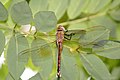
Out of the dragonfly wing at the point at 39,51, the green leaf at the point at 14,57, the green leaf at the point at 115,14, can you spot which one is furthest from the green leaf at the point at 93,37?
the green leaf at the point at 115,14

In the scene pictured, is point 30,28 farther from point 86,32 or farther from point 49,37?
point 86,32

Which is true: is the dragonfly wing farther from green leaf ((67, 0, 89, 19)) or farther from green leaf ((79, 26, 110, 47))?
green leaf ((67, 0, 89, 19))

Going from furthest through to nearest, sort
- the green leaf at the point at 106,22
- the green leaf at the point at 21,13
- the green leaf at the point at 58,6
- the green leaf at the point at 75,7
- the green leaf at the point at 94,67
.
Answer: the green leaf at the point at 106,22 → the green leaf at the point at 75,7 → the green leaf at the point at 58,6 → the green leaf at the point at 94,67 → the green leaf at the point at 21,13

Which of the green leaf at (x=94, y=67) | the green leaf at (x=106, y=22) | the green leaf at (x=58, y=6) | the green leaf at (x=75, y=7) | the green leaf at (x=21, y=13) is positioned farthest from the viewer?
the green leaf at (x=106, y=22)

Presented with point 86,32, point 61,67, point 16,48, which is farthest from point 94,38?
point 16,48

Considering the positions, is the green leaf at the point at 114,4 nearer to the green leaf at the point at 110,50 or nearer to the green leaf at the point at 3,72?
the green leaf at the point at 110,50

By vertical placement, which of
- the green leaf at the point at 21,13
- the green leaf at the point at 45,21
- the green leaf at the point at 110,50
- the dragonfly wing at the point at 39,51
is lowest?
the green leaf at the point at 110,50

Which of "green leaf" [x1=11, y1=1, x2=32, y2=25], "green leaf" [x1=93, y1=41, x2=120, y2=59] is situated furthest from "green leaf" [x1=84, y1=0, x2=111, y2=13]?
"green leaf" [x1=11, y1=1, x2=32, y2=25]

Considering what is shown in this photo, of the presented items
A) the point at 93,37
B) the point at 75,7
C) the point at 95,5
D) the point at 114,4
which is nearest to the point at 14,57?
the point at 93,37

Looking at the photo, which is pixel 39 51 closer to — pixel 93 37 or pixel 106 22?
pixel 93 37
